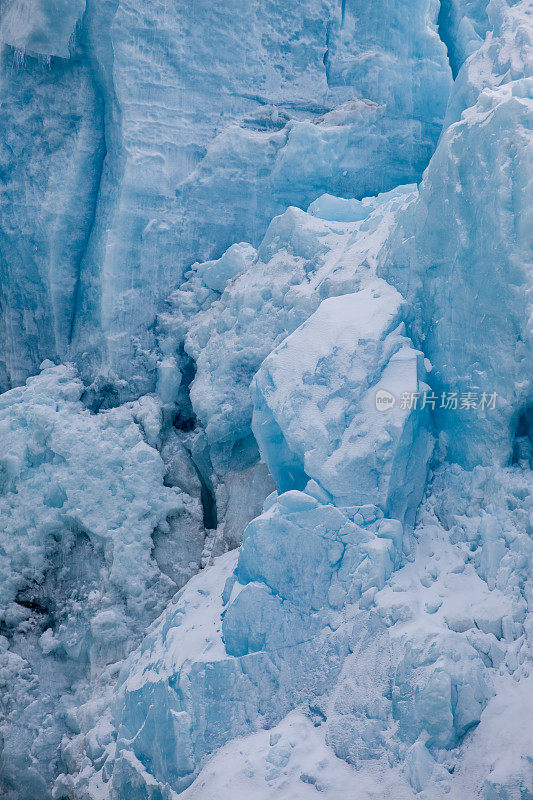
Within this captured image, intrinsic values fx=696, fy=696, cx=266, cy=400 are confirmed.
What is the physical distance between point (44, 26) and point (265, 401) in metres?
3.56

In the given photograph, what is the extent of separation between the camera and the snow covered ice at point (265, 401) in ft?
11.1

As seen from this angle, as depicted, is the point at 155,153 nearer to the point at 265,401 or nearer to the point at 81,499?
the point at 265,401

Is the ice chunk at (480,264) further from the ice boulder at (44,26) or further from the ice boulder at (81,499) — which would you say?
the ice boulder at (44,26)

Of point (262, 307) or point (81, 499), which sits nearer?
point (81, 499)

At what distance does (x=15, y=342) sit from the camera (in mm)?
5758

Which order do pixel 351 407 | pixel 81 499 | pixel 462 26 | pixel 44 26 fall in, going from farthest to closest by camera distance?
pixel 462 26, pixel 44 26, pixel 81 499, pixel 351 407

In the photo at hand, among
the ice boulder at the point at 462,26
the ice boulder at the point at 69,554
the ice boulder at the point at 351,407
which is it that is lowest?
the ice boulder at the point at 69,554

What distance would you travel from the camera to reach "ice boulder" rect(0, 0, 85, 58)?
5.34m

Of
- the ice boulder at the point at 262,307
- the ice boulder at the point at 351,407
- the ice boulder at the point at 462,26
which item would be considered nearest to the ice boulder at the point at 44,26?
the ice boulder at the point at 262,307

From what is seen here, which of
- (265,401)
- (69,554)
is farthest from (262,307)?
(69,554)

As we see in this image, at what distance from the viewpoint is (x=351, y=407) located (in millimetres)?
3939

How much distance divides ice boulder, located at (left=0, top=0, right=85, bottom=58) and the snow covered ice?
0.02 meters

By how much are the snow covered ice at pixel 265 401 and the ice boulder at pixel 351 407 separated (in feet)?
0.05

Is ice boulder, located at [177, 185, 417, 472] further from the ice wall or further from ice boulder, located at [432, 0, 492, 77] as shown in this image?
ice boulder, located at [432, 0, 492, 77]
